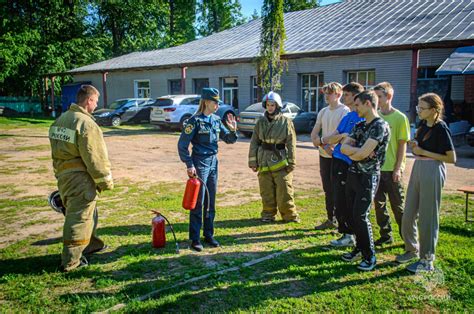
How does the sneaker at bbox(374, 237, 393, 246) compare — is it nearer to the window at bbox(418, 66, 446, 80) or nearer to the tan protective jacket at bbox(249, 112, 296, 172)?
the tan protective jacket at bbox(249, 112, 296, 172)

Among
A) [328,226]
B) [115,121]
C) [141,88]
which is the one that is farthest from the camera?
[141,88]

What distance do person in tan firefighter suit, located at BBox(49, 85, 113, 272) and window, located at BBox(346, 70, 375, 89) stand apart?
1570 cm

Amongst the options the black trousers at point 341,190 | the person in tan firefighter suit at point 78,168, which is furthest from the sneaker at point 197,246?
the black trousers at point 341,190

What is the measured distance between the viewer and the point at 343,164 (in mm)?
4781

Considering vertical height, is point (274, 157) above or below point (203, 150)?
below

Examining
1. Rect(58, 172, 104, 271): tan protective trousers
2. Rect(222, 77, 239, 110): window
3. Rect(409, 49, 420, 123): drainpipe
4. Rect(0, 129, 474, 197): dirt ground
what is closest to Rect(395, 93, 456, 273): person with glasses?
Rect(58, 172, 104, 271): tan protective trousers

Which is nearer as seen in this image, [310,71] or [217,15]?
[310,71]

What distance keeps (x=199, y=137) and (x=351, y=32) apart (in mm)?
17025

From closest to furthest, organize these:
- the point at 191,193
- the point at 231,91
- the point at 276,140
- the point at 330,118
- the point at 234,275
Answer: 1. the point at 234,275
2. the point at 191,193
3. the point at 330,118
4. the point at 276,140
5. the point at 231,91

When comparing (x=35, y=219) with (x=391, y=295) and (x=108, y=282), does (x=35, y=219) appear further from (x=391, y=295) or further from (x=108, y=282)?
(x=391, y=295)

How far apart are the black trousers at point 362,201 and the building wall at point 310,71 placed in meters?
13.8

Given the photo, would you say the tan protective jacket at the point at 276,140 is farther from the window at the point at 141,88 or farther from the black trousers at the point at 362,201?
the window at the point at 141,88

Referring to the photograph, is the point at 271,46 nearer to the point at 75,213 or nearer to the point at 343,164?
the point at 343,164

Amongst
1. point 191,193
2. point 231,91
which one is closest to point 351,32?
point 231,91
